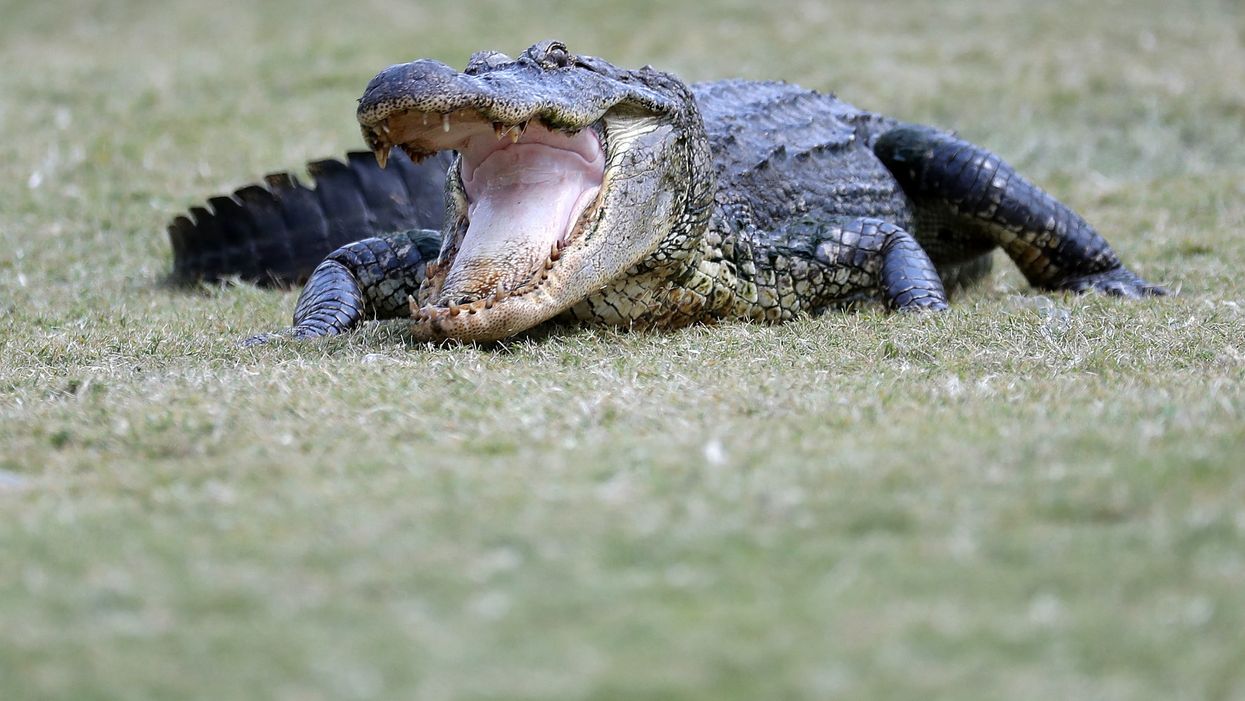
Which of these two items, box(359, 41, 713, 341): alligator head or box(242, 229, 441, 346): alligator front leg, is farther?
box(242, 229, 441, 346): alligator front leg

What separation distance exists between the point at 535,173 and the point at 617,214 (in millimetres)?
320

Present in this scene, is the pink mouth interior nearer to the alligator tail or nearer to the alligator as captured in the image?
the alligator

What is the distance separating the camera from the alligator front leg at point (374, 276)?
525 cm

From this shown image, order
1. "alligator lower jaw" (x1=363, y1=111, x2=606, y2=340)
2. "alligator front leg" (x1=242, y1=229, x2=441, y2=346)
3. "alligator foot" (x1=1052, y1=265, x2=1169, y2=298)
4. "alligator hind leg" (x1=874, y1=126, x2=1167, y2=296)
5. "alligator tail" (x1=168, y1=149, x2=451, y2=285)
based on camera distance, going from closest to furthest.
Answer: "alligator lower jaw" (x1=363, y1=111, x2=606, y2=340) < "alligator front leg" (x1=242, y1=229, x2=441, y2=346) < "alligator foot" (x1=1052, y1=265, x2=1169, y2=298) < "alligator hind leg" (x1=874, y1=126, x2=1167, y2=296) < "alligator tail" (x1=168, y1=149, x2=451, y2=285)

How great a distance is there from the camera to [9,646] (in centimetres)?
224

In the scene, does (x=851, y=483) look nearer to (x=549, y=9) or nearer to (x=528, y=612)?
(x=528, y=612)

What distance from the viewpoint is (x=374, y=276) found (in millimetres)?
5422

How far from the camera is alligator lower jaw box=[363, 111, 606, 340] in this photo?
4441mm

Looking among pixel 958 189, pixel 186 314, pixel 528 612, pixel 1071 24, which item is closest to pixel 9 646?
pixel 528 612

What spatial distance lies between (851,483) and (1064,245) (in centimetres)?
381

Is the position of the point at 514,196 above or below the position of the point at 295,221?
above

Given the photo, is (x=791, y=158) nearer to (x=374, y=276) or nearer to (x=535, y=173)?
(x=535, y=173)

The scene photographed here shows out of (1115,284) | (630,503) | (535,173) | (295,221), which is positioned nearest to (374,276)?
(535,173)

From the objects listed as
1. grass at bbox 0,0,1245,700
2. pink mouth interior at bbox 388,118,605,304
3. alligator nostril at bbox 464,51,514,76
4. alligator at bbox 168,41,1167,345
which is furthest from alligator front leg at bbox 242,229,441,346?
alligator nostril at bbox 464,51,514,76
